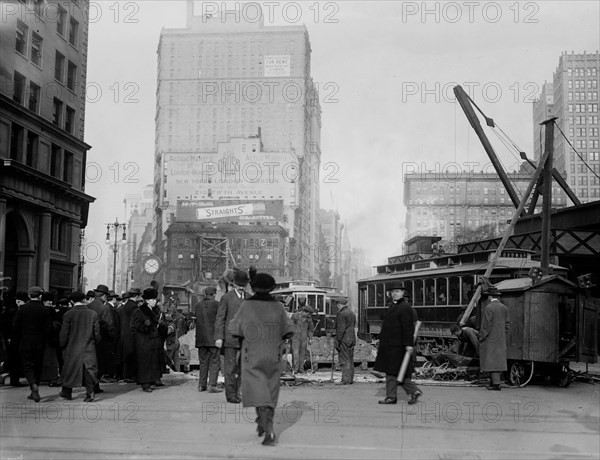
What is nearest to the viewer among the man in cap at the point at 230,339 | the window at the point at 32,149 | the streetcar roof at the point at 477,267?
the man in cap at the point at 230,339

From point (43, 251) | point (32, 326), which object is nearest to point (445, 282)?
point (32, 326)

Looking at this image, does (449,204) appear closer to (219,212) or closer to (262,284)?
(219,212)

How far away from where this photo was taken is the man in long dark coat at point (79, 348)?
10578 millimetres

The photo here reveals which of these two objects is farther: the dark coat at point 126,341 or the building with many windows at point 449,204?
the building with many windows at point 449,204

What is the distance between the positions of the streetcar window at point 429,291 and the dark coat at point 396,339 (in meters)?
12.3

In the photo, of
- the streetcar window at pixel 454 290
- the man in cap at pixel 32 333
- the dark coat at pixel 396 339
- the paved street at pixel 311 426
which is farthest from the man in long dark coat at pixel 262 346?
the streetcar window at pixel 454 290

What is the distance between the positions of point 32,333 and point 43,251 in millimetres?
19865

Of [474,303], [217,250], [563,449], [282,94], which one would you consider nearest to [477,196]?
[282,94]

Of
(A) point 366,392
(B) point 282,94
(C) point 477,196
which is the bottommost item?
(A) point 366,392

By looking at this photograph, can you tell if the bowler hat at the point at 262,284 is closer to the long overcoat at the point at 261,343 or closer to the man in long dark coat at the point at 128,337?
the long overcoat at the point at 261,343

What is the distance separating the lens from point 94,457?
261 inches

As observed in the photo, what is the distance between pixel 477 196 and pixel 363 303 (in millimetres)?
96537

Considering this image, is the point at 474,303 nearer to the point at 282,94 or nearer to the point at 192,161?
the point at 192,161

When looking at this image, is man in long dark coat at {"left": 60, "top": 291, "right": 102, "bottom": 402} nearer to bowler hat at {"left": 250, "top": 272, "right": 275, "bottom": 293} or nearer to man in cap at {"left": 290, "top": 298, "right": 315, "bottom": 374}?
bowler hat at {"left": 250, "top": 272, "right": 275, "bottom": 293}
